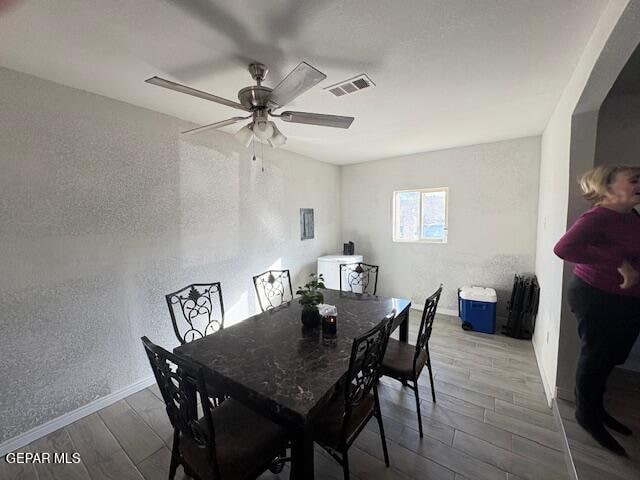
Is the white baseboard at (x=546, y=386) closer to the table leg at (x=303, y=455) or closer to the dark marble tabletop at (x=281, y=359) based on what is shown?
the dark marble tabletop at (x=281, y=359)

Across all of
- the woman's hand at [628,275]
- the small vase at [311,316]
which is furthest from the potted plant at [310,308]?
the woman's hand at [628,275]

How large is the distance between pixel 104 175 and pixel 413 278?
412cm

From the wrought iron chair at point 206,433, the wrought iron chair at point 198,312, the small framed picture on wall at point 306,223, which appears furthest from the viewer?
the small framed picture on wall at point 306,223

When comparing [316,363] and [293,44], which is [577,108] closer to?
[293,44]

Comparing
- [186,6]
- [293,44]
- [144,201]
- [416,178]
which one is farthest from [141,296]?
[416,178]

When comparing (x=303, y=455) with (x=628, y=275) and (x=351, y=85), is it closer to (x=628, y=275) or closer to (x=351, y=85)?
(x=628, y=275)

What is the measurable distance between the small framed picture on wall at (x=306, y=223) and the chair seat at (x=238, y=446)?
2.97 metres

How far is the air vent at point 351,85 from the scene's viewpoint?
73.3 inches

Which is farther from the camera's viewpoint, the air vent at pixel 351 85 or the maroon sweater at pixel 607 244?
the air vent at pixel 351 85

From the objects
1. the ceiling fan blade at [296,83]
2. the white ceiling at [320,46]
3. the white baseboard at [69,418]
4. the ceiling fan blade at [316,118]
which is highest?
the white ceiling at [320,46]

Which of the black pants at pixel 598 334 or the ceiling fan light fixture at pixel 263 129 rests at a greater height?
the ceiling fan light fixture at pixel 263 129

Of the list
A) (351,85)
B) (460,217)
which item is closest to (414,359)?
(351,85)

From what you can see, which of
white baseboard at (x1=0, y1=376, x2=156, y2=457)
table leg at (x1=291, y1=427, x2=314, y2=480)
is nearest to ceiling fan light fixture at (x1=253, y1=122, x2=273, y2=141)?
table leg at (x1=291, y1=427, x2=314, y2=480)

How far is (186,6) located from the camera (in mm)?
1216
